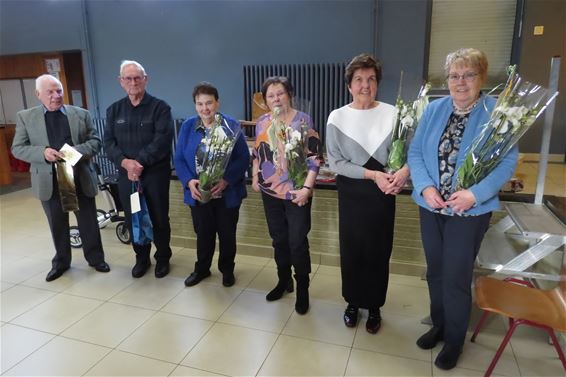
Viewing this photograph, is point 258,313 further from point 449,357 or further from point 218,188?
point 449,357

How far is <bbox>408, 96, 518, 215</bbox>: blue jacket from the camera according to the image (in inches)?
67.4

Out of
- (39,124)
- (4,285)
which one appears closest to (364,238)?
(39,124)

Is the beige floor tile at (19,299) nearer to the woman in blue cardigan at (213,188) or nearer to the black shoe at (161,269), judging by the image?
the black shoe at (161,269)

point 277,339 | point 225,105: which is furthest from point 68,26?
point 277,339

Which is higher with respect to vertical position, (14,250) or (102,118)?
(102,118)

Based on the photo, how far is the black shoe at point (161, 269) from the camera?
10.0 feet

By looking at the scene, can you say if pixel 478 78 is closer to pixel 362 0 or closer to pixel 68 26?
pixel 362 0

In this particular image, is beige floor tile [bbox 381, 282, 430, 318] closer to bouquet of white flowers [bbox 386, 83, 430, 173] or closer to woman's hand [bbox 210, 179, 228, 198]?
bouquet of white flowers [bbox 386, 83, 430, 173]

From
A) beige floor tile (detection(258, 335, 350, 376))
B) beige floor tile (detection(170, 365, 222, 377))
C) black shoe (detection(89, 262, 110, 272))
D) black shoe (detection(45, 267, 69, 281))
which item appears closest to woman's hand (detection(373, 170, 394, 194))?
beige floor tile (detection(258, 335, 350, 376))

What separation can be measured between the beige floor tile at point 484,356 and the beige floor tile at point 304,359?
52cm

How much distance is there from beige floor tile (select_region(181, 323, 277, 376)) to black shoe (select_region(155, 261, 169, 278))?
883 millimetres

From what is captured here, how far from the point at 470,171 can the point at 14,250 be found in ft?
13.0

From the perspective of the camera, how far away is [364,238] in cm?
215

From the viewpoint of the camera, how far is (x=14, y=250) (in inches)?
144
